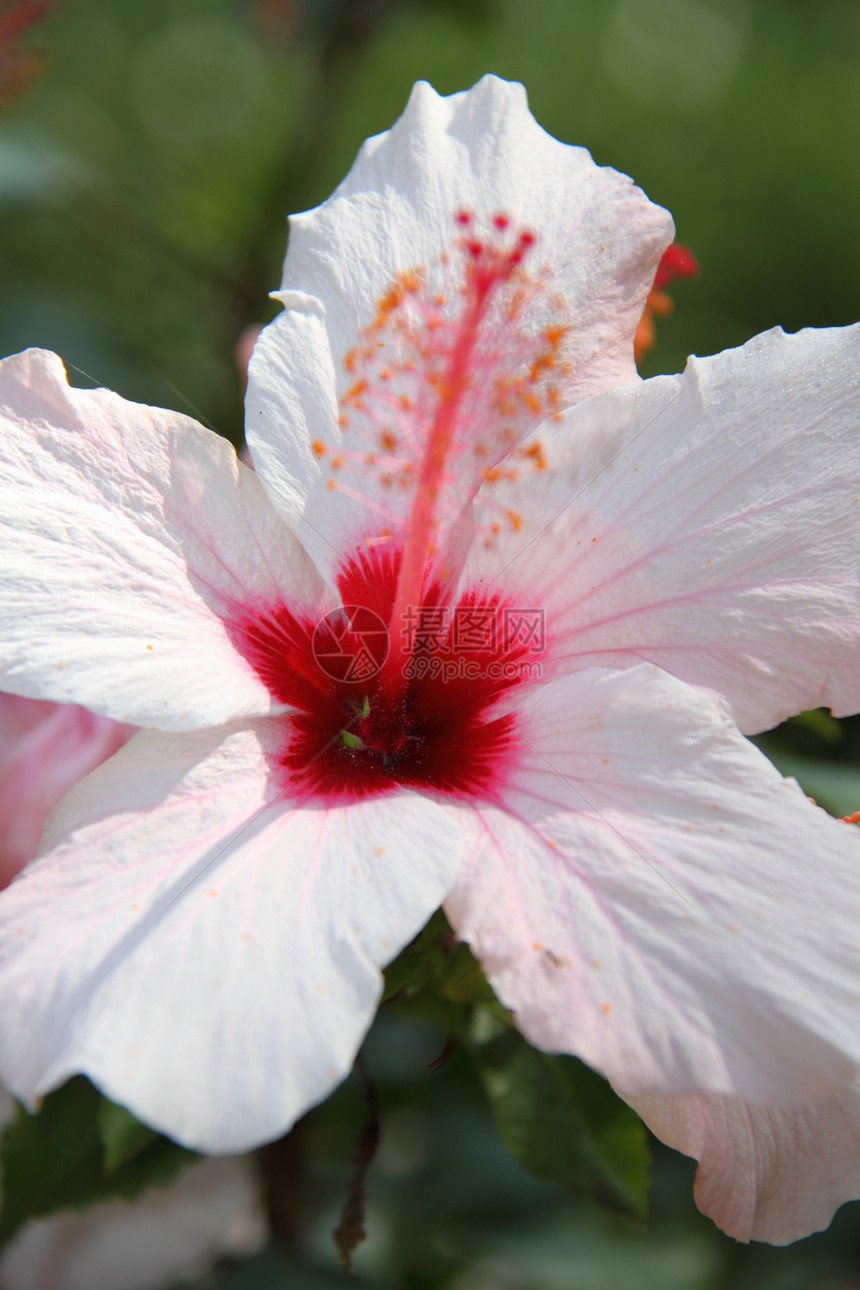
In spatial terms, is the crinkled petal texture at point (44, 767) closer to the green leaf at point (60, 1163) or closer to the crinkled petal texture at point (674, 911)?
the green leaf at point (60, 1163)

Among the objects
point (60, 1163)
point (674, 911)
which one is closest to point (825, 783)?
point (674, 911)

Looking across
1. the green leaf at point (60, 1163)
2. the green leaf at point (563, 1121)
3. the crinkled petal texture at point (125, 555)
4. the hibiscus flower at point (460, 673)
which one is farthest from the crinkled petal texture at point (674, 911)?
the green leaf at point (60, 1163)

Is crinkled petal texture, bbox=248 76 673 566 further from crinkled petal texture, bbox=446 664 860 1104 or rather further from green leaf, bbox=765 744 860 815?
green leaf, bbox=765 744 860 815

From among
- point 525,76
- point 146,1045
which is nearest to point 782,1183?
point 146,1045

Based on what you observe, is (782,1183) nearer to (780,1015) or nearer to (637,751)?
(780,1015)

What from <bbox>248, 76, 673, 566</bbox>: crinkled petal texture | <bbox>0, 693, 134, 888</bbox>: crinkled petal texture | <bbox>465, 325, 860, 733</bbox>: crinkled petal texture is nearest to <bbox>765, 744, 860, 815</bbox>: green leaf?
<bbox>465, 325, 860, 733</bbox>: crinkled petal texture

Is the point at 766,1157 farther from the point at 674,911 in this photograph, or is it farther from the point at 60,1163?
the point at 60,1163

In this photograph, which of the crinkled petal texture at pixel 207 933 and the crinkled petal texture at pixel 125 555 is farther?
the crinkled petal texture at pixel 125 555
